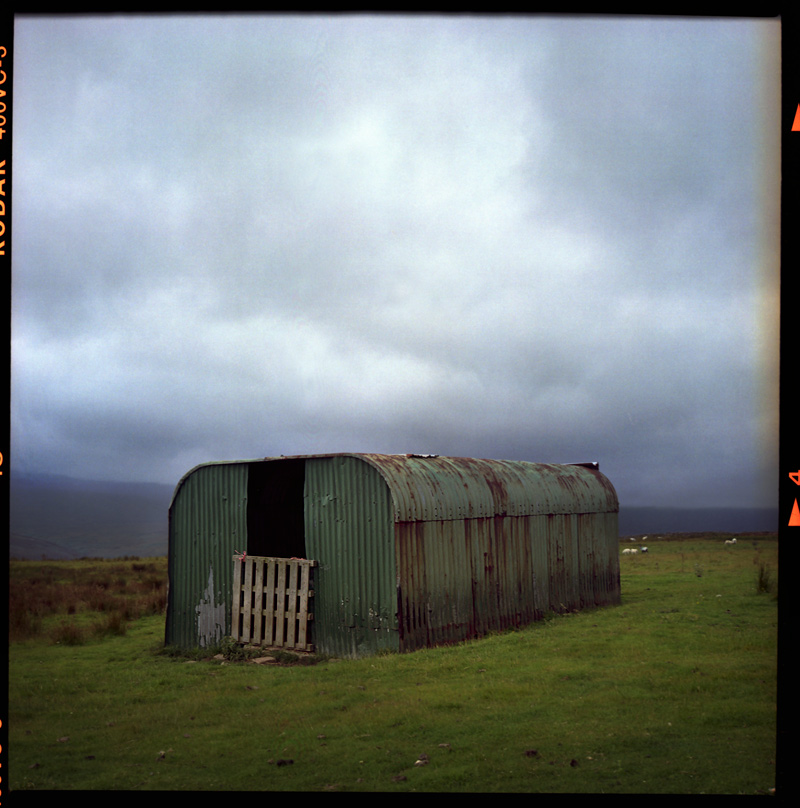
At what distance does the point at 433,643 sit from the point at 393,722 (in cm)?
539

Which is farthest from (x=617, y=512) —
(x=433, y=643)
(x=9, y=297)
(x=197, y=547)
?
(x=9, y=297)

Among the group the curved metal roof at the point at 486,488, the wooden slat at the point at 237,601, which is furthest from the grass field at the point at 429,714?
Answer: the curved metal roof at the point at 486,488

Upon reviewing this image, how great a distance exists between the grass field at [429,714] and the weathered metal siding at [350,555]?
639 millimetres

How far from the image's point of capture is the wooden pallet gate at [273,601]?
555 inches

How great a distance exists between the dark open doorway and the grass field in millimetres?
2386

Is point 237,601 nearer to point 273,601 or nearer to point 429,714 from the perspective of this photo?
point 273,601

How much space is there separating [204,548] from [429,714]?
863cm

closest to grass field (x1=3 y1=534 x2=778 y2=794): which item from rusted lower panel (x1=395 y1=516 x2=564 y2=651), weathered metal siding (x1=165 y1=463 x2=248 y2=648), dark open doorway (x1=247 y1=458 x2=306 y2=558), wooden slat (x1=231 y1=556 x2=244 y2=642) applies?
rusted lower panel (x1=395 y1=516 x2=564 y2=651)

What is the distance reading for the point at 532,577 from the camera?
685 inches

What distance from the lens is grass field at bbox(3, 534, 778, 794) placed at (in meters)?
6.43

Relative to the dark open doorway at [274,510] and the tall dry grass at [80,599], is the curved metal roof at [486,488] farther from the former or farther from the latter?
the tall dry grass at [80,599]

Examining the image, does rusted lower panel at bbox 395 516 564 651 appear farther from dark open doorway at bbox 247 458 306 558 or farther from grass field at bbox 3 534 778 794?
dark open doorway at bbox 247 458 306 558

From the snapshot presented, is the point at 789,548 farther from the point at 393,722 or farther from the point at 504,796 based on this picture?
the point at 393,722

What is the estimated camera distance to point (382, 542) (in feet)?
43.9
